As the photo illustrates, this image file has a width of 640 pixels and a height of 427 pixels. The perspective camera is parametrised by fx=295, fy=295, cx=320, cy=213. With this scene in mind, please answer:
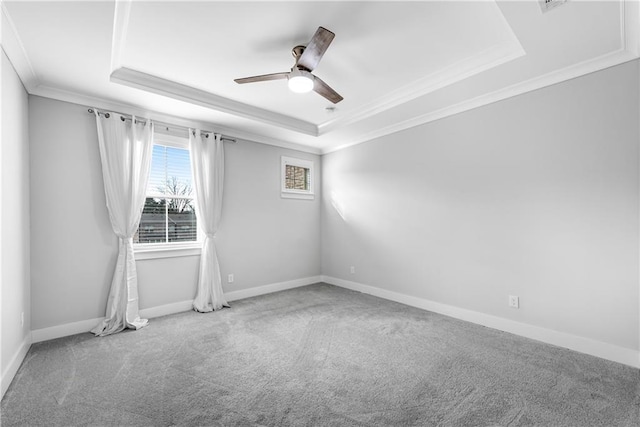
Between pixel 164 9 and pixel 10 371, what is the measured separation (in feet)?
9.50

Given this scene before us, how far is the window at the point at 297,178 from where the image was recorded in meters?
5.11

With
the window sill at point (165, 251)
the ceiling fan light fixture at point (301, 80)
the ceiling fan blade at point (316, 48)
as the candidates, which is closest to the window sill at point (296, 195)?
the window sill at point (165, 251)

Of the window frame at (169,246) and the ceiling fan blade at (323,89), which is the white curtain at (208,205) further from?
the ceiling fan blade at (323,89)

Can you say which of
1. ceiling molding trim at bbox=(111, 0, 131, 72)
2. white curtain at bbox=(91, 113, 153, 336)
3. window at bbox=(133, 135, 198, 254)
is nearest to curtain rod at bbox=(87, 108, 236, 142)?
white curtain at bbox=(91, 113, 153, 336)

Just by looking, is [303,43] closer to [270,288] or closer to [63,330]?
[270,288]

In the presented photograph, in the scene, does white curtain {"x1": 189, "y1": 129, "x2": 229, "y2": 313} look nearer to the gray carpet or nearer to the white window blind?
the white window blind

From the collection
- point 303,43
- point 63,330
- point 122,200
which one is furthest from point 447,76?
point 63,330

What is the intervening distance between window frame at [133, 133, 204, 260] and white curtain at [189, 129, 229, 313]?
104mm

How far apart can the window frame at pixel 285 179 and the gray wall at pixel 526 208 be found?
1.32 metres

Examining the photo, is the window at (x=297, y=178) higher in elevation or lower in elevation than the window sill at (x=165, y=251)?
higher

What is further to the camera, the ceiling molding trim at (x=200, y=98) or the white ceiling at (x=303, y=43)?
the ceiling molding trim at (x=200, y=98)

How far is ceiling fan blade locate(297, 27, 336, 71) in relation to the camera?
2.03 meters

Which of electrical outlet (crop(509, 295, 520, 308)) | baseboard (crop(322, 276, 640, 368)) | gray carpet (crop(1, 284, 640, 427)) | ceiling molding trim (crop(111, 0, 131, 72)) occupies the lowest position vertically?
gray carpet (crop(1, 284, 640, 427))

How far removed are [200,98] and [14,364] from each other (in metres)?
2.93
